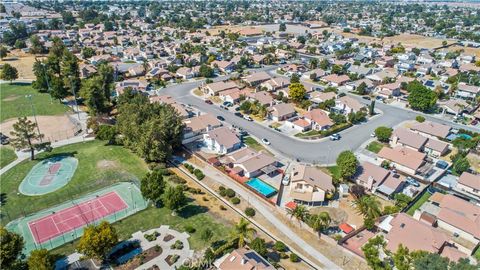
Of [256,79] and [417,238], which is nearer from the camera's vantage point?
[417,238]

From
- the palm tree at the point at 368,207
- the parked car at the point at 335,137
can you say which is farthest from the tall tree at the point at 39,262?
the parked car at the point at 335,137

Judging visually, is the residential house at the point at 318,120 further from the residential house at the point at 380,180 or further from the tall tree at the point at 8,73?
the tall tree at the point at 8,73

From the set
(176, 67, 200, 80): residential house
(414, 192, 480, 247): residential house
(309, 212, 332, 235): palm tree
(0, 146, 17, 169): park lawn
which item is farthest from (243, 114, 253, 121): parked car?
(0, 146, 17, 169): park lawn

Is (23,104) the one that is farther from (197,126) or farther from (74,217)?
(74,217)

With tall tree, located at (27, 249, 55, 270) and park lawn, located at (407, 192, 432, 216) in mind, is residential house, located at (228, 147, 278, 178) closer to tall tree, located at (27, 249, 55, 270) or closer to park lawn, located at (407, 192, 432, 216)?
park lawn, located at (407, 192, 432, 216)

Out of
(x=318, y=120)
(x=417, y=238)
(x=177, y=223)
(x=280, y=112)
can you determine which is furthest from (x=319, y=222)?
(x=280, y=112)

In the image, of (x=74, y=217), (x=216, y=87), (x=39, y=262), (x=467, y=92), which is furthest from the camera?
(x=216, y=87)
